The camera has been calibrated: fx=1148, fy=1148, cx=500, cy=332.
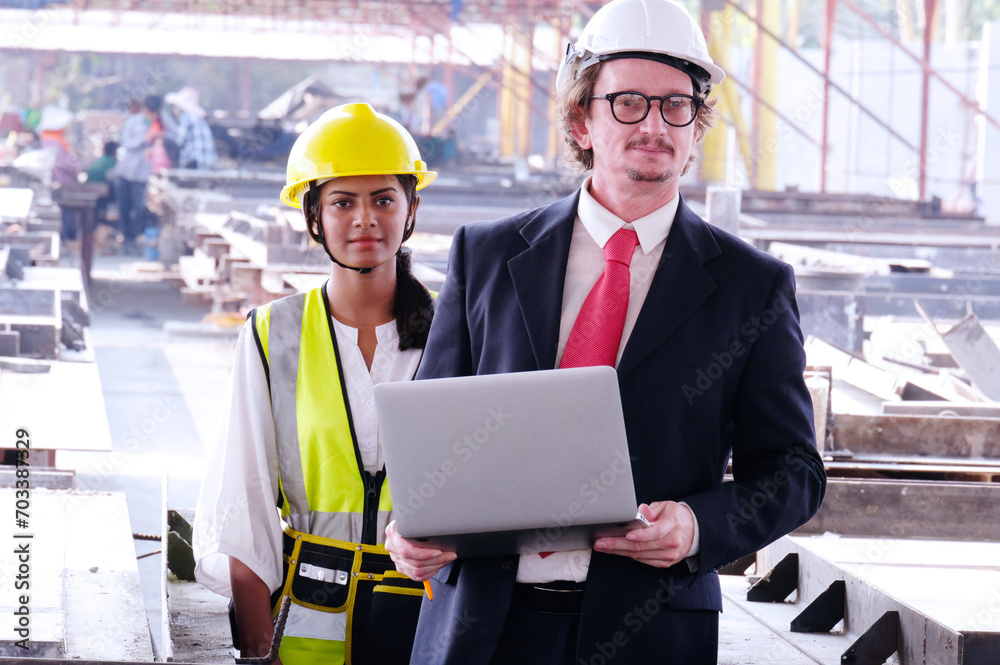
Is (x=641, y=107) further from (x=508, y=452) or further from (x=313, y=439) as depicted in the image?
(x=313, y=439)

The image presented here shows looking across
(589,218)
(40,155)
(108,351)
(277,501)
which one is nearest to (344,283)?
(277,501)

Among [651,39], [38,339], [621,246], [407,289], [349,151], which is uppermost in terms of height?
[651,39]

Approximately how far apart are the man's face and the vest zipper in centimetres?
80

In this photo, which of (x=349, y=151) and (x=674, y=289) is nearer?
(x=674, y=289)

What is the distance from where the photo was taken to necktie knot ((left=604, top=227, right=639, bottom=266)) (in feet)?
5.66

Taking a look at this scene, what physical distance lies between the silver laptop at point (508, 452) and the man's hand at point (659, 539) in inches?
2.8

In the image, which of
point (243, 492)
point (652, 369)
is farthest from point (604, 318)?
point (243, 492)

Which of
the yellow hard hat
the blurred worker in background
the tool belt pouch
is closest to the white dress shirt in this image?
the tool belt pouch

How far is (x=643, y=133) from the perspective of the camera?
166 centimetres

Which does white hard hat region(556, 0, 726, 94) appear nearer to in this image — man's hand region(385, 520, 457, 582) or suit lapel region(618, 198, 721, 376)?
suit lapel region(618, 198, 721, 376)

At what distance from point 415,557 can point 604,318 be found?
1.45ft

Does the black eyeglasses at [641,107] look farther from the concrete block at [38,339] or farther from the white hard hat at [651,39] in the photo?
the concrete block at [38,339]

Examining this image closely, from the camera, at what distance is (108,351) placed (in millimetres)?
9719

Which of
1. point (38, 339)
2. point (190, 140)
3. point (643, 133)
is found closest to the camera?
point (643, 133)
